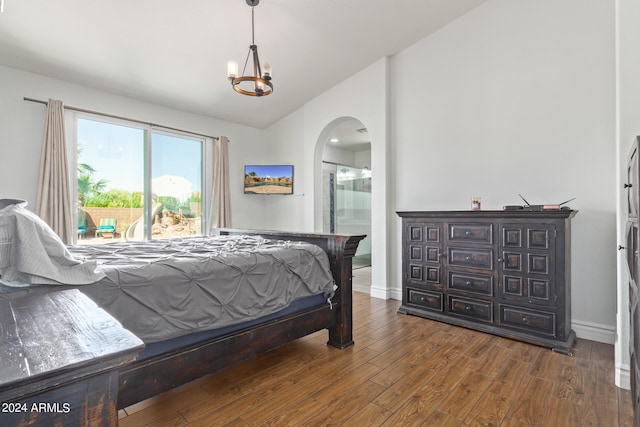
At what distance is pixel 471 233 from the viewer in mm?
2961

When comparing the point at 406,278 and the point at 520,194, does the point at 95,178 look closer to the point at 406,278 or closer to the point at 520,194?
the point at 406,278

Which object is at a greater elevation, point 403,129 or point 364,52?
point 364,52

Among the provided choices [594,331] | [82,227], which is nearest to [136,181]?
[82,227]

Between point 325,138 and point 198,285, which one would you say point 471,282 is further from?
point 325,138

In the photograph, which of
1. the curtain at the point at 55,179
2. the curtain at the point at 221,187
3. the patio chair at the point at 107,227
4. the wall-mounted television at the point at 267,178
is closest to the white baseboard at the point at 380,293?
the wall-mounted television at the point at 267,178

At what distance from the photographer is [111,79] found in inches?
147

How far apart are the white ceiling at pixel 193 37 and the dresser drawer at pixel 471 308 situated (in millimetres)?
2914

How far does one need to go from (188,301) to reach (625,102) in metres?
2.68

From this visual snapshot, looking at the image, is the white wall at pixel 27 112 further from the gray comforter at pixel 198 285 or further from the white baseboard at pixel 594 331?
the white baseboard at pixel 594 331

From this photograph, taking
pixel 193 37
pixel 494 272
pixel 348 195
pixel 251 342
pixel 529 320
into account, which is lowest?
pixel 529 320

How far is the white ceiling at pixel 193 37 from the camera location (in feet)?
9.53

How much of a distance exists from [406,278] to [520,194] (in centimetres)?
137

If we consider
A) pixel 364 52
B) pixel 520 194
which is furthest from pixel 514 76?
pixel 364 52

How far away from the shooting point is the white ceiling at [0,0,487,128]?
2906 mm
